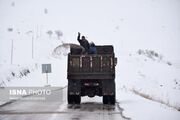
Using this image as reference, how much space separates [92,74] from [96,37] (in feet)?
344

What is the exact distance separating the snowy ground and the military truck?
90.5 feet

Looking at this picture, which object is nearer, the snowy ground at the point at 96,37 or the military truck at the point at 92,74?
the military truck at the point at 92,74

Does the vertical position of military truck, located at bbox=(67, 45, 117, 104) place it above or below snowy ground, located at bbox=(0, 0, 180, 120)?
below

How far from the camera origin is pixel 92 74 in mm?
22438

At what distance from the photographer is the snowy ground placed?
67062mm

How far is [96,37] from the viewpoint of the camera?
127 metres

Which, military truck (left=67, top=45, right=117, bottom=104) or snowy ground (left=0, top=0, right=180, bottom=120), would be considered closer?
military truck (left=67, top=45, right=117, bottom=104)

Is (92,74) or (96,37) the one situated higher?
(96,37)

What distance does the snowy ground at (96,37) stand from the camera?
67062mm

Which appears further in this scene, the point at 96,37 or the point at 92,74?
the point at 96,37

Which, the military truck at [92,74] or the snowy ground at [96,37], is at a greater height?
the snowy ground at [96,37]

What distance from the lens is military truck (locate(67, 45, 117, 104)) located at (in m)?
22.3

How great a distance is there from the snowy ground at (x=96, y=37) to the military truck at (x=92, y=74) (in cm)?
2759

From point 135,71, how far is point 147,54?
115 feet
